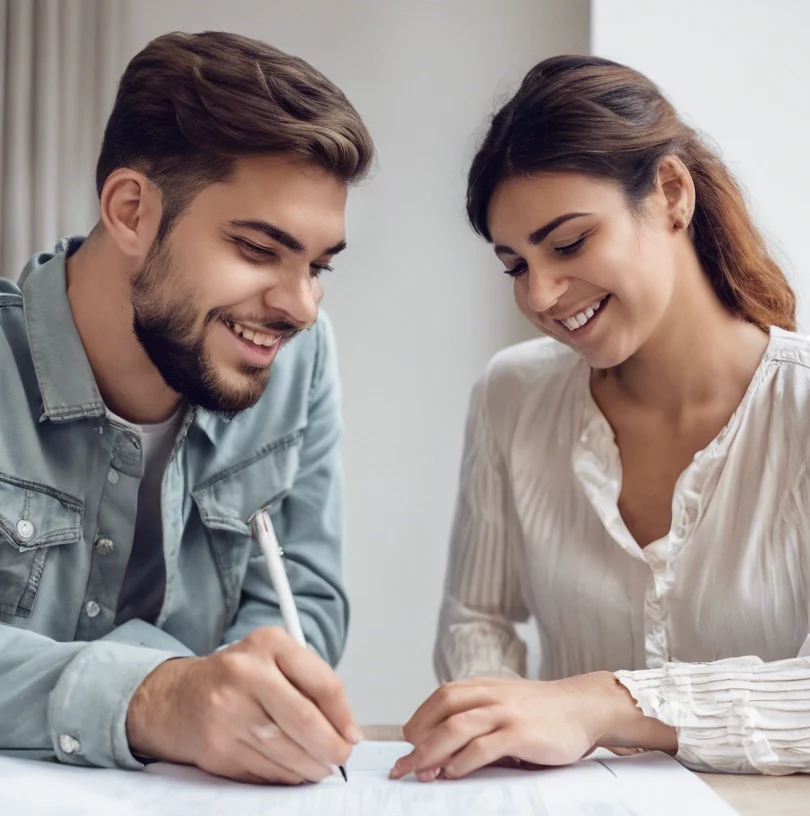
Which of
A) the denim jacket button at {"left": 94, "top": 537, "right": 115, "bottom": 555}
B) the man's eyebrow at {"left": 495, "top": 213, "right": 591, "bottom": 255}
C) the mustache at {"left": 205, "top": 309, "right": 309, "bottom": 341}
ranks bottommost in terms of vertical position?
the denim jacket button at {"left": 94, "top": 537, "right": 115, "bottom": 555}

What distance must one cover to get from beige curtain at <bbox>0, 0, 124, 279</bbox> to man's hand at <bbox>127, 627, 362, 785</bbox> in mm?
1843

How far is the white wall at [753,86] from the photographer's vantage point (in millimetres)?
2006

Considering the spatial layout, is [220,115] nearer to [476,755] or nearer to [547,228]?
[547,228]

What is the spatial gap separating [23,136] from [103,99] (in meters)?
0.21

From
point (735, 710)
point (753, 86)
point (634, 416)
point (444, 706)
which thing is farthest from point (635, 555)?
point (753, 86)

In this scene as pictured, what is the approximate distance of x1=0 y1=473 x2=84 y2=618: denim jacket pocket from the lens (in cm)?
121

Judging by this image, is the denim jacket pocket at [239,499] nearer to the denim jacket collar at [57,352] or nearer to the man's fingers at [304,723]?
the denim jacket collar at [57,352]

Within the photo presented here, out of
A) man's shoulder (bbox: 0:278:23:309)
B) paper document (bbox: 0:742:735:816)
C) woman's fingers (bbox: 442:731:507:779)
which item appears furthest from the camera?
man's shoulder (bbox: 0:278:23:309)

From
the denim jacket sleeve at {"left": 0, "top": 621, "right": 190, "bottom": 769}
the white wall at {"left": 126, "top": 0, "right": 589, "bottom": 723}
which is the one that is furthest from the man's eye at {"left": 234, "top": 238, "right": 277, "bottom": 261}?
the white wall at {"left": 126, "top": 0, "right": 589, "bottom": 723}

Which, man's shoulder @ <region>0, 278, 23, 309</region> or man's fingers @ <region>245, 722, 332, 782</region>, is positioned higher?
man's shoulder @ <region>0, 278, 23, 309</region>

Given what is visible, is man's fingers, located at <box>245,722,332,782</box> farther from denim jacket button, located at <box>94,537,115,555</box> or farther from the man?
denim jacket button, located at <box>94,537,115,555</box>

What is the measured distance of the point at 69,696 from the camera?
3.26ft

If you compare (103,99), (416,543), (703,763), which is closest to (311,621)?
(703,763)

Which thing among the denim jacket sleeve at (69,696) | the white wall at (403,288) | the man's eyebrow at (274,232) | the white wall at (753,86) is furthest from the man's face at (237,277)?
the white wall at (403,288)
